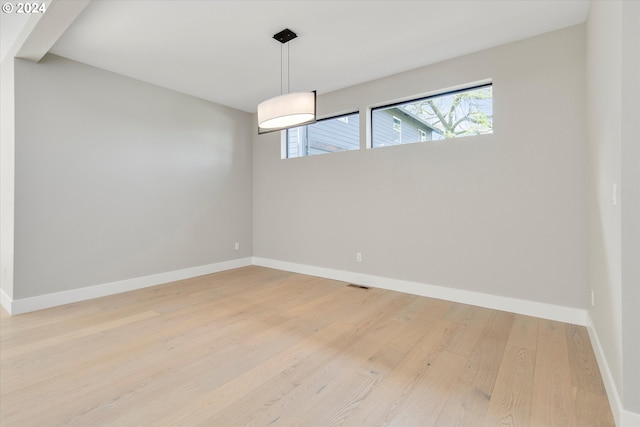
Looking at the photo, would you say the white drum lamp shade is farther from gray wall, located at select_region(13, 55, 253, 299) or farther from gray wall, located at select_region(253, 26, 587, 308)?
gray wall, located at select_region(13, 55, 253, 299)

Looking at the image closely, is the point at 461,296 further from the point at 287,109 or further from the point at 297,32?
the point at 297,32

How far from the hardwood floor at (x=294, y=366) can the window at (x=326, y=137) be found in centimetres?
233

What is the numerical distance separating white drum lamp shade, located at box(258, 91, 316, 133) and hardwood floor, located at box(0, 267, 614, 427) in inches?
77.2

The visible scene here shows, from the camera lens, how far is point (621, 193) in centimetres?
139

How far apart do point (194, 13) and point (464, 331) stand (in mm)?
3618

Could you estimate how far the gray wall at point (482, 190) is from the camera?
274 cm

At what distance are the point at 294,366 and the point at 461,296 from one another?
219cm

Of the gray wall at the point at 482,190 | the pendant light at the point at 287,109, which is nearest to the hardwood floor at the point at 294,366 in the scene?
the gray wall at the point at 482,190

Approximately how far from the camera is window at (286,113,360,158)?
4254 millimetres

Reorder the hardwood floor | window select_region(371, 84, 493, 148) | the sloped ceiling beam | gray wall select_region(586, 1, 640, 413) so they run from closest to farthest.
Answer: gray wall select_region(586, 1, 640, 413)
the hardwood floor
the sloped ceiling beam
window select_region(371, 84, 493, 148)

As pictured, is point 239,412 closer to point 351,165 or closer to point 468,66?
point 351,165

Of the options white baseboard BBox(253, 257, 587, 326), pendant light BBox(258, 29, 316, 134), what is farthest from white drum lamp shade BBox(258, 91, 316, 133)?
white baseboard BBox(253, 257, 587, 326)

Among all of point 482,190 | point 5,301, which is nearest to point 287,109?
point 482,190

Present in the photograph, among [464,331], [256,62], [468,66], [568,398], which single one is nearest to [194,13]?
[256,62]
